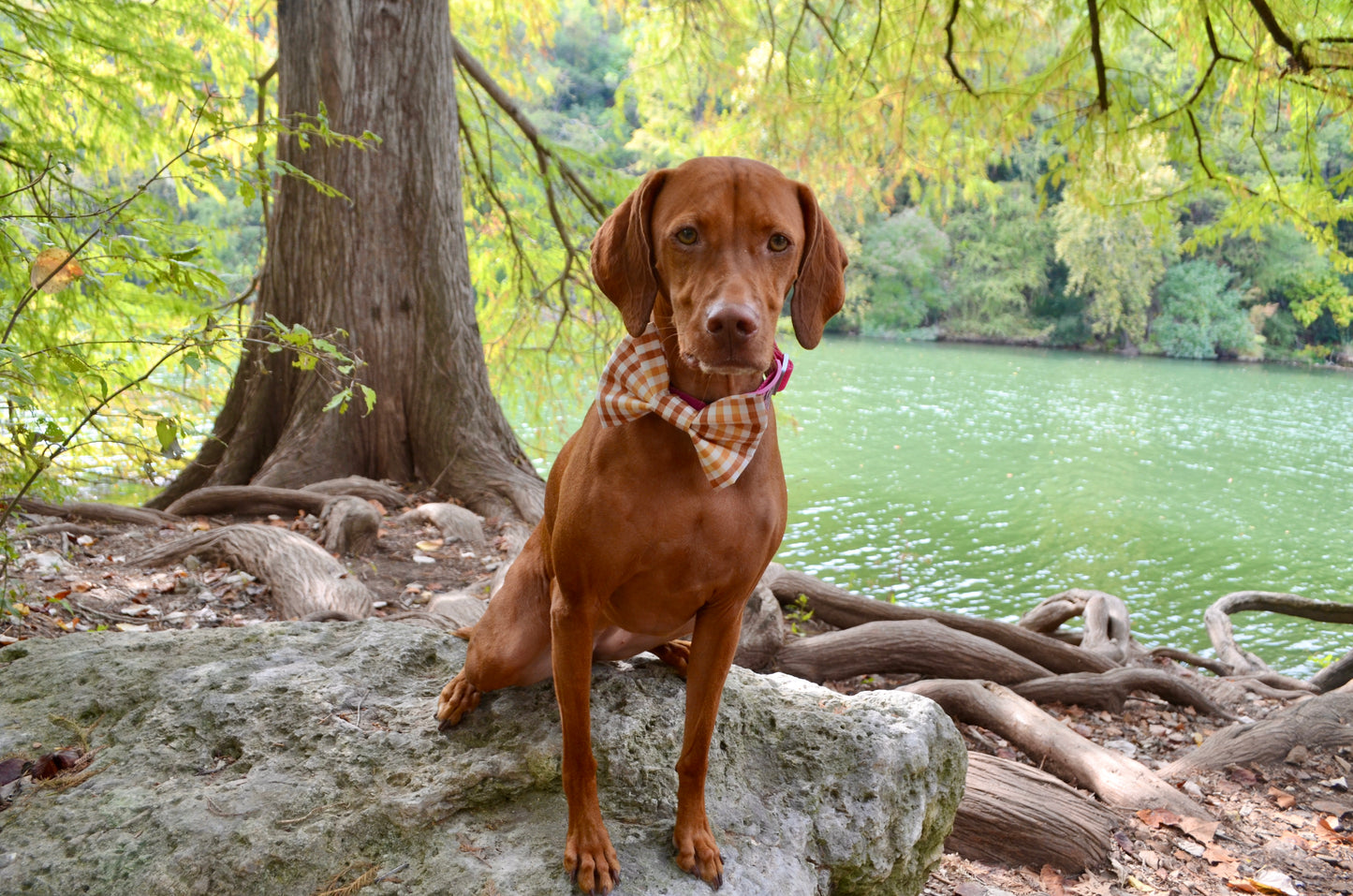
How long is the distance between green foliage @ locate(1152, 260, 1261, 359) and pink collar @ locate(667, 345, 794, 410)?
148ft

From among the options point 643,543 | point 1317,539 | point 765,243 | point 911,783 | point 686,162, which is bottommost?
point 1317,539

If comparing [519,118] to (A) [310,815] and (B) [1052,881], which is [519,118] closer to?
(A) [310,815]

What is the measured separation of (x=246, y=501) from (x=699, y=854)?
4.59 meters

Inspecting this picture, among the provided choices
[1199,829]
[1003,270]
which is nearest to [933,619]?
[1199,829]

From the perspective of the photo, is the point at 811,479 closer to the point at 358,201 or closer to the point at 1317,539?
the point at 1317,539

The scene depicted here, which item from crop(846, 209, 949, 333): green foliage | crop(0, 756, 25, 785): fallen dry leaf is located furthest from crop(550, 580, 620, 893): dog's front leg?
crop(846, 209, 949, 333): green foliage

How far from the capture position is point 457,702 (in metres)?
2.52

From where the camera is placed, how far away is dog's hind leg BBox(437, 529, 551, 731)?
2.43 m

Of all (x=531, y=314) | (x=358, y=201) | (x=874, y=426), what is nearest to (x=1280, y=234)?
(x=874, y=426)

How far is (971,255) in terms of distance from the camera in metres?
46.9

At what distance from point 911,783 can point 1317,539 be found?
44.4ft

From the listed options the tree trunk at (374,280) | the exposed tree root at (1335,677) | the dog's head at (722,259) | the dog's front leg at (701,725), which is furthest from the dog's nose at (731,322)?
the exposed tree root at (1335,677)

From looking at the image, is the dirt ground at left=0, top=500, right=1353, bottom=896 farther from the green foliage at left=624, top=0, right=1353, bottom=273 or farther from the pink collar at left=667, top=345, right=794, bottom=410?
the green foliage at left=624, top=0, right=1353, bottom=273

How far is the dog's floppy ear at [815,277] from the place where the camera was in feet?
6.72
